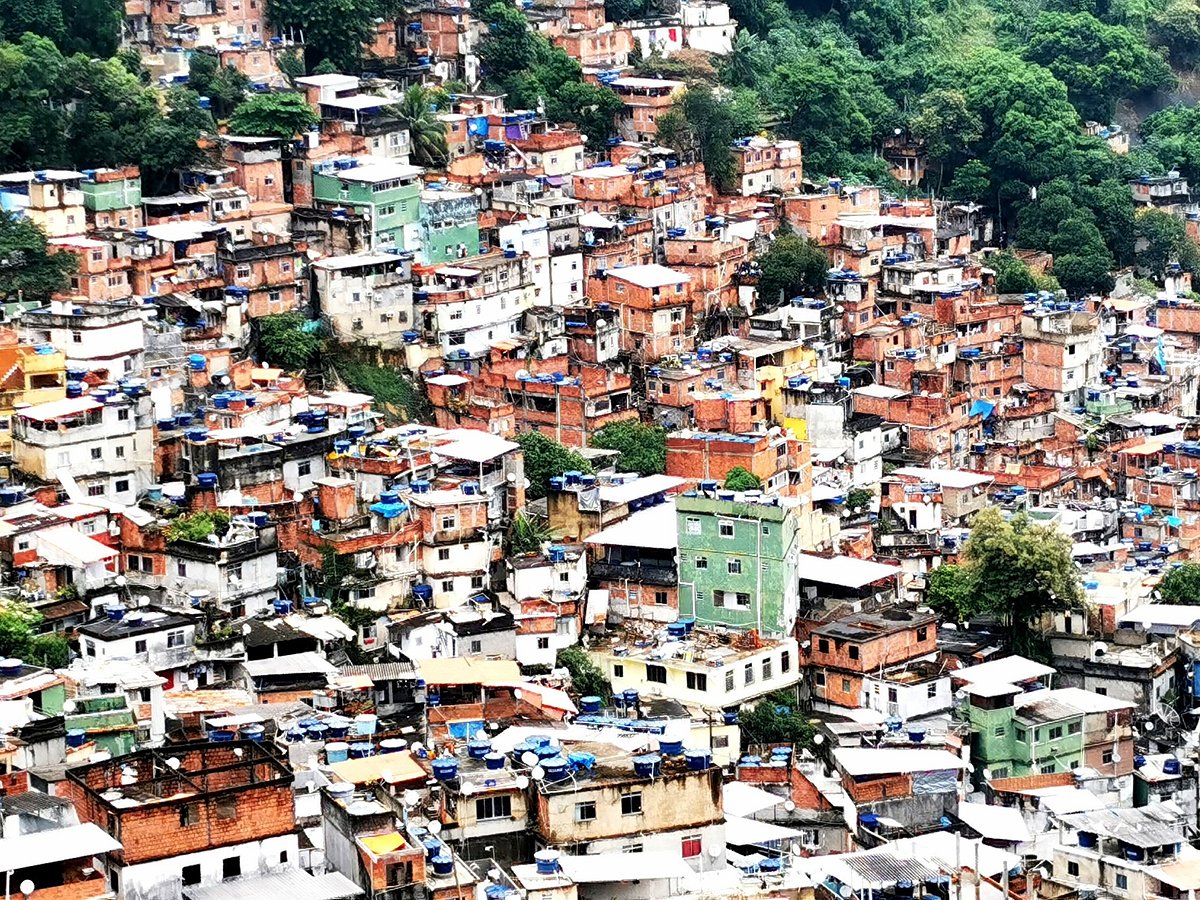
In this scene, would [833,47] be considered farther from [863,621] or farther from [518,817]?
[518,817]

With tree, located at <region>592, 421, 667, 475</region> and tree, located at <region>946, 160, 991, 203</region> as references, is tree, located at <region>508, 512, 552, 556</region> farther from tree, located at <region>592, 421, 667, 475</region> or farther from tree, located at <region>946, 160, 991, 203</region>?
tree, located at <region>946, 160, 991, 203</region>

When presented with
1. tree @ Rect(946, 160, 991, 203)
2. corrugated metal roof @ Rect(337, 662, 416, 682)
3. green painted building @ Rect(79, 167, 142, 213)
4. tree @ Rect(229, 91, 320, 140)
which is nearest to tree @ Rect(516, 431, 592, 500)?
corrugated metal roof @ Rect(337, 662, 416, 682)

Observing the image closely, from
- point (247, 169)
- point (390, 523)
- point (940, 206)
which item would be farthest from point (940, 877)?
point (940, 206)

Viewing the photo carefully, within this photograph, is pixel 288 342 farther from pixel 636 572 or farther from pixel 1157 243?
pixel 1157 243

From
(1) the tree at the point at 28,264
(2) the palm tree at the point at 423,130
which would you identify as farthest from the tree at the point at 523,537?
(2) the palm tree at the point at 423,130

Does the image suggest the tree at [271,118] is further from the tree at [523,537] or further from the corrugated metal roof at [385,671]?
the corrugated metal roof at [385,671]

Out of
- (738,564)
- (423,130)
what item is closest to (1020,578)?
(738,564)
